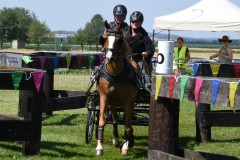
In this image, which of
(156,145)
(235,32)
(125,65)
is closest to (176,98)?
(156,145)

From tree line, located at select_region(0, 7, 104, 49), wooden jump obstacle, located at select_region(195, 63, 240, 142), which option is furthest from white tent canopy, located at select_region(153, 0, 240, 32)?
tree line, located at select_region(0, 7, 104, 49)

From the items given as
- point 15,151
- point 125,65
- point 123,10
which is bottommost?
point 15,151

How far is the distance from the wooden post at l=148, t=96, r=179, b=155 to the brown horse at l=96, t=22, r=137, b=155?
1928mm

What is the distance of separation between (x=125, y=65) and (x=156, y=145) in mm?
2443

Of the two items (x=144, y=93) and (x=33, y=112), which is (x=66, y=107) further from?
(x=33, y=112)

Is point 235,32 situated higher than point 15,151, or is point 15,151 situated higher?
point 235,32

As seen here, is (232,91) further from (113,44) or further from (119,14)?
(119,14)

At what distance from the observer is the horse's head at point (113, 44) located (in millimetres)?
8617

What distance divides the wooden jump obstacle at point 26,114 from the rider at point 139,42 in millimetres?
2079

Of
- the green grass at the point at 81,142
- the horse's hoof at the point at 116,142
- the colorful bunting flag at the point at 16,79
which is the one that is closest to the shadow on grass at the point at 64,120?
the green grass at the point at 81,142

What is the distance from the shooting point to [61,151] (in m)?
9.34

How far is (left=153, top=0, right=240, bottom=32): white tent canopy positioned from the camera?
73.6ft

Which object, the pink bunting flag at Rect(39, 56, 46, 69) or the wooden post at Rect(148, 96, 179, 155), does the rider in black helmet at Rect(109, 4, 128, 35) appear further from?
the pink bunting flag at Rect(39, 56, 46, 69)

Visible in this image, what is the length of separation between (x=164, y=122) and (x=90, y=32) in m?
99.4
